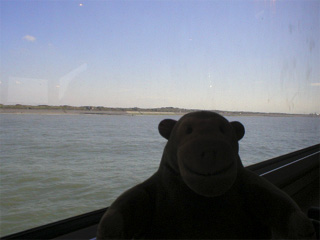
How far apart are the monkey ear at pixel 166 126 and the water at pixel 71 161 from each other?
0.36 m

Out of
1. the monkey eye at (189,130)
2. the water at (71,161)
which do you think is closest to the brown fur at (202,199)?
the monkey eye at (189,130)

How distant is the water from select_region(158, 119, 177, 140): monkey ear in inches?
14.0

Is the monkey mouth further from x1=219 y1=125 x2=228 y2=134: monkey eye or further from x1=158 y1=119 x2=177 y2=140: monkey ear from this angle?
x1=158 y1=119 x2=177 y2=140: monkey ear

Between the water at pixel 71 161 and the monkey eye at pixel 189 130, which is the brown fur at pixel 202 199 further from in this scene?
the water at pixel 71 161

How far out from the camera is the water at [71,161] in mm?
2033

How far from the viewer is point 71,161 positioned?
3.50 meters

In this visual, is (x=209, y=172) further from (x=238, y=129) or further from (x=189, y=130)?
(x=238, y=129)

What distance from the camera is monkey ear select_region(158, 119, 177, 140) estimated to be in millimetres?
927

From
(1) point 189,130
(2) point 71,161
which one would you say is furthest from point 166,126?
(2) point 71,161

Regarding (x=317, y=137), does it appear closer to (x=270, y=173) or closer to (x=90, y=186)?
(x=270, y=173)

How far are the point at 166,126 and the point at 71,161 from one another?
289cm

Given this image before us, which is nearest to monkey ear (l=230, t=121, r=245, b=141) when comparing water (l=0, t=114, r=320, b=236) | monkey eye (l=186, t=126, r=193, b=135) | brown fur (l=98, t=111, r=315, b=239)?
brown fur (l=98, t=111, r=315, b=239)

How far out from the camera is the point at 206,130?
0.78 m

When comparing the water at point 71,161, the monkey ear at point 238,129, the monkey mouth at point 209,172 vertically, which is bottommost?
the water at point 71,161
